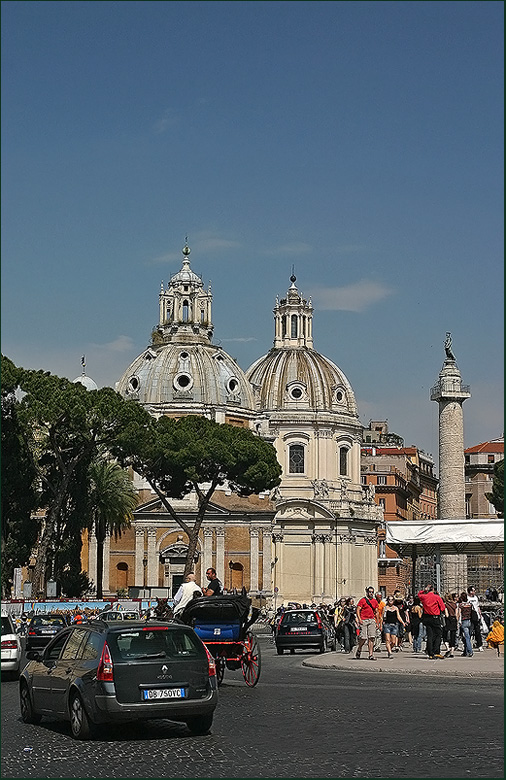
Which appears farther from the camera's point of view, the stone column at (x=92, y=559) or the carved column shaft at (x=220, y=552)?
the carved column shaft at (x=220, y=552)

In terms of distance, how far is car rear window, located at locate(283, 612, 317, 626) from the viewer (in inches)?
1422

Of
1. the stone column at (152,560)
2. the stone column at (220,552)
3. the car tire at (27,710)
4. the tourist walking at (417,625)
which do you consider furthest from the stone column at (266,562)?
the car tire at (27,710)

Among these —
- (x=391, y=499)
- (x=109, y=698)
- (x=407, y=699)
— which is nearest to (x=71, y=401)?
(x=407, y=699)

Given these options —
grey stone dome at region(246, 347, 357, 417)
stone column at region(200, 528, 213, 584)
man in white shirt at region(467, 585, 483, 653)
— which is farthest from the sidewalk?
grey stone dome at region(246, 347, 357, 417)

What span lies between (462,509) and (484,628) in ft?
115

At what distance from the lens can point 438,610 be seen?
26.2 m

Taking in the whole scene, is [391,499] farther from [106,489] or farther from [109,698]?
[109,698]

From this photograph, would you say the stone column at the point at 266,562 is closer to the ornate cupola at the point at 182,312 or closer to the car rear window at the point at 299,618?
the ornate cupola at the point at 182,312

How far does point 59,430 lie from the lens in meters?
50.9

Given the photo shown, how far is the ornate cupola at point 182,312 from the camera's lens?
9831 centimetres

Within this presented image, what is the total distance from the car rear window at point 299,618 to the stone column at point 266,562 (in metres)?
51.9

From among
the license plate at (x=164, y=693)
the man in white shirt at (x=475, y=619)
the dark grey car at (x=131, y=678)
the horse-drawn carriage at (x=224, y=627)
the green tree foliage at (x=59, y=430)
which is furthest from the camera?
the green tree foliage at (x=59, y=430)

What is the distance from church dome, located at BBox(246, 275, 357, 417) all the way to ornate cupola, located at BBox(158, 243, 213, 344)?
7.25 m

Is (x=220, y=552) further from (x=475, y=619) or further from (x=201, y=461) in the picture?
(x=475, y=619)
